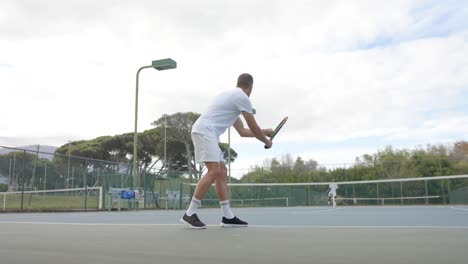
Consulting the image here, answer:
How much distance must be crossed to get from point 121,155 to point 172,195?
2711cm

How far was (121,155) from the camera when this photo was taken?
154 feet

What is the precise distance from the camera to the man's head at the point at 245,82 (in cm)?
502

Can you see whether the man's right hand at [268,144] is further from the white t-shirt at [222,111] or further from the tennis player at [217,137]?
the white t-shirt at [222,111]

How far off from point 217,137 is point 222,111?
0.90ft

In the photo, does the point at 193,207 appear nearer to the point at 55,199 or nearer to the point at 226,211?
the point at 226,211

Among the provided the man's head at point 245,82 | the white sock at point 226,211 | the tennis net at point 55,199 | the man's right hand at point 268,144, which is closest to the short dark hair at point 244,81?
the man's head at point 245,82


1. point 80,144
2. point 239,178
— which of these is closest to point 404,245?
point 239,178

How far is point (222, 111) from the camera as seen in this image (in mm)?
4848

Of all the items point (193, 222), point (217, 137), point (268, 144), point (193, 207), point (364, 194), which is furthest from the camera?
point (364, 194)

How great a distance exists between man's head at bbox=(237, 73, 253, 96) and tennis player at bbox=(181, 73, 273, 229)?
11 mm

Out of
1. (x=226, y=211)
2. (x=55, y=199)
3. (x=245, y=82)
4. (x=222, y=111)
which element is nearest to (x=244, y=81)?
(x=245, y=82)

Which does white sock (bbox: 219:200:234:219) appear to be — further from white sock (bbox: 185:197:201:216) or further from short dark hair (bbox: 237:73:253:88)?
short dark hair (bbox: 237:73:253:88)

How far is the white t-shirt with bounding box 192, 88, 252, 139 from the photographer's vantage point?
475 cm

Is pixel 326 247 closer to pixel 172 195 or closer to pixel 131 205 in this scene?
pixel 131 205
